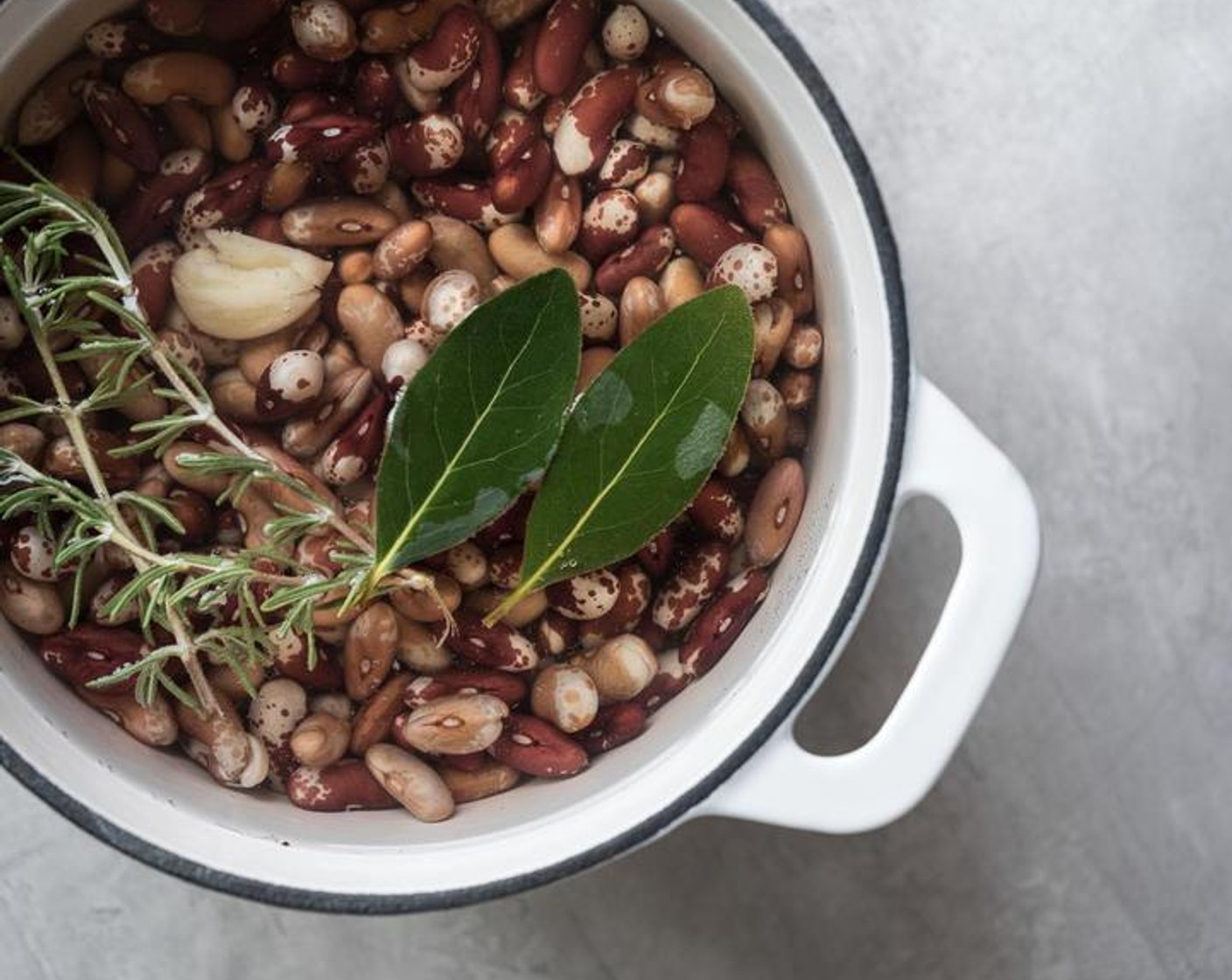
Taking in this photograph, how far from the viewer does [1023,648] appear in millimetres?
841

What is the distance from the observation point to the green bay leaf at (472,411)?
608mm

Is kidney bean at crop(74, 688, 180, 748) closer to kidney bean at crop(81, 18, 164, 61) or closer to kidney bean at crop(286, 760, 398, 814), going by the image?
kidney bean at crop(286, 760, 398, 814)

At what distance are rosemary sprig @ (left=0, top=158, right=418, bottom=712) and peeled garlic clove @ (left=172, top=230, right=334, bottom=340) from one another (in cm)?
3

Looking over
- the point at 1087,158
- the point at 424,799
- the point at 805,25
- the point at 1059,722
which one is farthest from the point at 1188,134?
the point at 424,799

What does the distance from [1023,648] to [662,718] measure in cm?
26

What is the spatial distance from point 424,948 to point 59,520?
313 mm

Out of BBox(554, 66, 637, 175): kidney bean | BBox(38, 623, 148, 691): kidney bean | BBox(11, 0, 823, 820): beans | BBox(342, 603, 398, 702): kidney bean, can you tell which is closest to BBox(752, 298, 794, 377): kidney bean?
BBox(11, 0, 823, 820): beans

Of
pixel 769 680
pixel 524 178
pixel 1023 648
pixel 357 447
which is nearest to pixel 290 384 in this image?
pixel 357 447

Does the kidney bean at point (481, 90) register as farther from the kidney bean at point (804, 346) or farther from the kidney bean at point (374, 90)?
the kidney bean at point (804, 346)

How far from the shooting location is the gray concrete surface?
815 mm

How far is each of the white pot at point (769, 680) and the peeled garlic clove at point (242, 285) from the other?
0.34 feet

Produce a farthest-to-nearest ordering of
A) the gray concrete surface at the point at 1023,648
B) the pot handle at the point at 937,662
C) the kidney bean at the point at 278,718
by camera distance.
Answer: the gray concrete surface at the point at 1023,648 → the kidney bean at the point at 278,718 → the pot handle at the point at 937,662

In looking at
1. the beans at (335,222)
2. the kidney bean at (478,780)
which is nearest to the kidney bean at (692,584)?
the kidney bean at (478,780)

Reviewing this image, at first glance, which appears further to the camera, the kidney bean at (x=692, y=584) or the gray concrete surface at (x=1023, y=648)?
the gray concrete surface at (x=1023, y=648)
